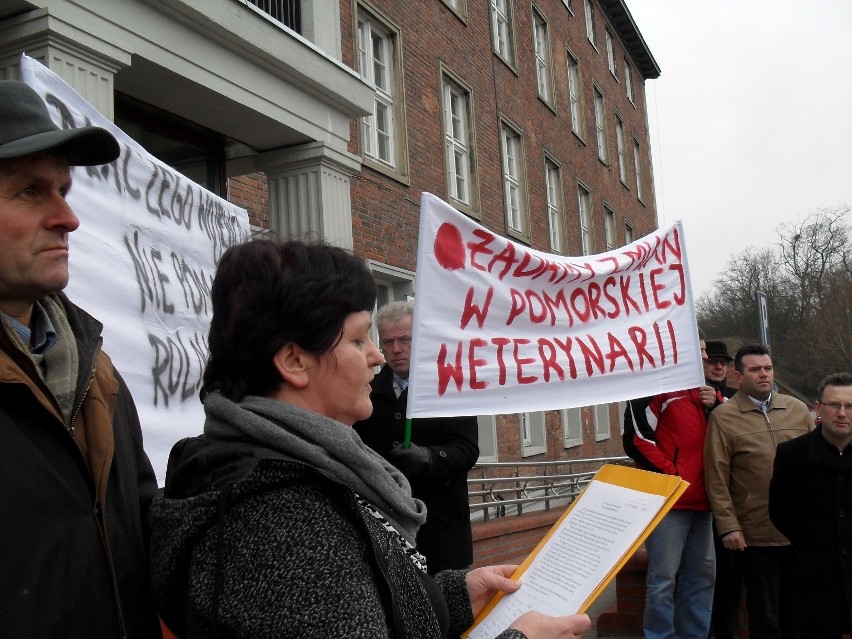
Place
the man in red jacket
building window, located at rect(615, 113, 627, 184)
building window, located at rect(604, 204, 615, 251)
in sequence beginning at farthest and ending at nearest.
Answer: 1. building window, located at rect(615, 113, 627, 184)
2. building window, located at rect(604, 204, 615, 251)
3. the man in red jacket

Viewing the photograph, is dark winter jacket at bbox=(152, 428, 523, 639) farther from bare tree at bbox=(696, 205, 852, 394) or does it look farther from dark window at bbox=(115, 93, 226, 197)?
bare tree at bbox=(696, 205, 852, 394)

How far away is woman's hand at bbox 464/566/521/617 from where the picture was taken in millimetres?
1968

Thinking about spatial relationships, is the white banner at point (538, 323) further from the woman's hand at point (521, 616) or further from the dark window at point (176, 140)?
the dark window at point (176, 140)

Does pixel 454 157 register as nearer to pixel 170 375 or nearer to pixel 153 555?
pixel 170 375

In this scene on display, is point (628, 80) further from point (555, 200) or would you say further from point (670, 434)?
point (670, 434)

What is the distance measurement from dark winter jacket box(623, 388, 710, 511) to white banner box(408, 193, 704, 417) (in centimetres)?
A: 87

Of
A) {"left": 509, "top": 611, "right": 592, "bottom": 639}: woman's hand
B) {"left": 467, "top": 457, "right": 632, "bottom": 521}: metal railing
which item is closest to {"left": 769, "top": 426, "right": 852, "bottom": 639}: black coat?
{"left": 509, "top": 611, "right": 592, "bottom": 639}: woman's hand

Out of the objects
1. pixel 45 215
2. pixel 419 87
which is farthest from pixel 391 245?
pixel 45 215

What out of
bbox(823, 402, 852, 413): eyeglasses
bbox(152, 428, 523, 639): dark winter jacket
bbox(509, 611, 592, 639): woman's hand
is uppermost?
bbox(823, 402, 852, 413): eyeglasses

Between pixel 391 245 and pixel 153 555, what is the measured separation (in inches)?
364

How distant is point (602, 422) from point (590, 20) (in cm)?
1087

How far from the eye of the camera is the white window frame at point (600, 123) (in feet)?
73.5

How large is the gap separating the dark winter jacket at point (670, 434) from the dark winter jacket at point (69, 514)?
4209mm

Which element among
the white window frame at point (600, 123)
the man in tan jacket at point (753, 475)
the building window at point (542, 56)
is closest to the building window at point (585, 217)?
the white window frame at point (600, 123)
